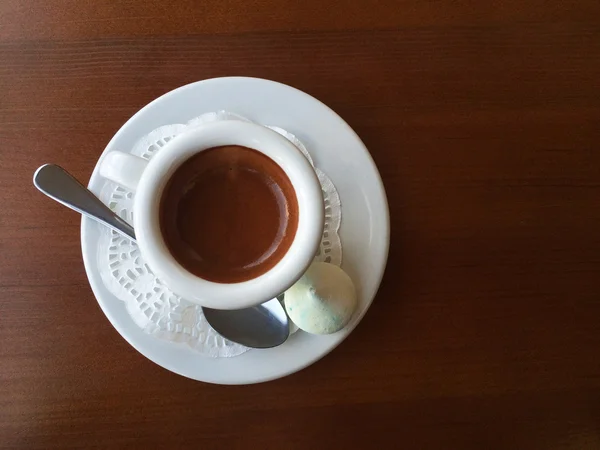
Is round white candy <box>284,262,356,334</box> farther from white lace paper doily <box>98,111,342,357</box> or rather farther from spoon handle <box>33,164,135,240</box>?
spoon handle <box>33,164,135,240</box>

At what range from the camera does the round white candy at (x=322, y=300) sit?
1.76ft

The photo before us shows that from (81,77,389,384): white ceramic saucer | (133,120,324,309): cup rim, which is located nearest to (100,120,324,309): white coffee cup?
(133,120,324,309): cup rim

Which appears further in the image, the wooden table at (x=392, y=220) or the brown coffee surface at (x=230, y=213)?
the wooden table at (x=392, y=220)

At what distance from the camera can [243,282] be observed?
50 cm

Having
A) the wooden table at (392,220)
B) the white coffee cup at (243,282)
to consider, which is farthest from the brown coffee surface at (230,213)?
the wooden table at (392,220)

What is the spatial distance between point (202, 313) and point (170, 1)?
378 millimetres

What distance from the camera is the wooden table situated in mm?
625

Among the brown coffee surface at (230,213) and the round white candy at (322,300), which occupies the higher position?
the brown coffee surface at (230,213)

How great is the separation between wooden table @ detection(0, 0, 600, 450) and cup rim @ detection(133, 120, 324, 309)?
19 cm

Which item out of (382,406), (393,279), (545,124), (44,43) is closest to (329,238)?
(393,279)

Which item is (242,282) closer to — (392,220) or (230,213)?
(230,213)

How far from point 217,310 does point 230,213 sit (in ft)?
0.39

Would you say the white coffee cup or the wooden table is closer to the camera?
the white coffee cup

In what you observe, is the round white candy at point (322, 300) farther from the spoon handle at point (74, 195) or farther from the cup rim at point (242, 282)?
the spoon handle at point (74, 195)
